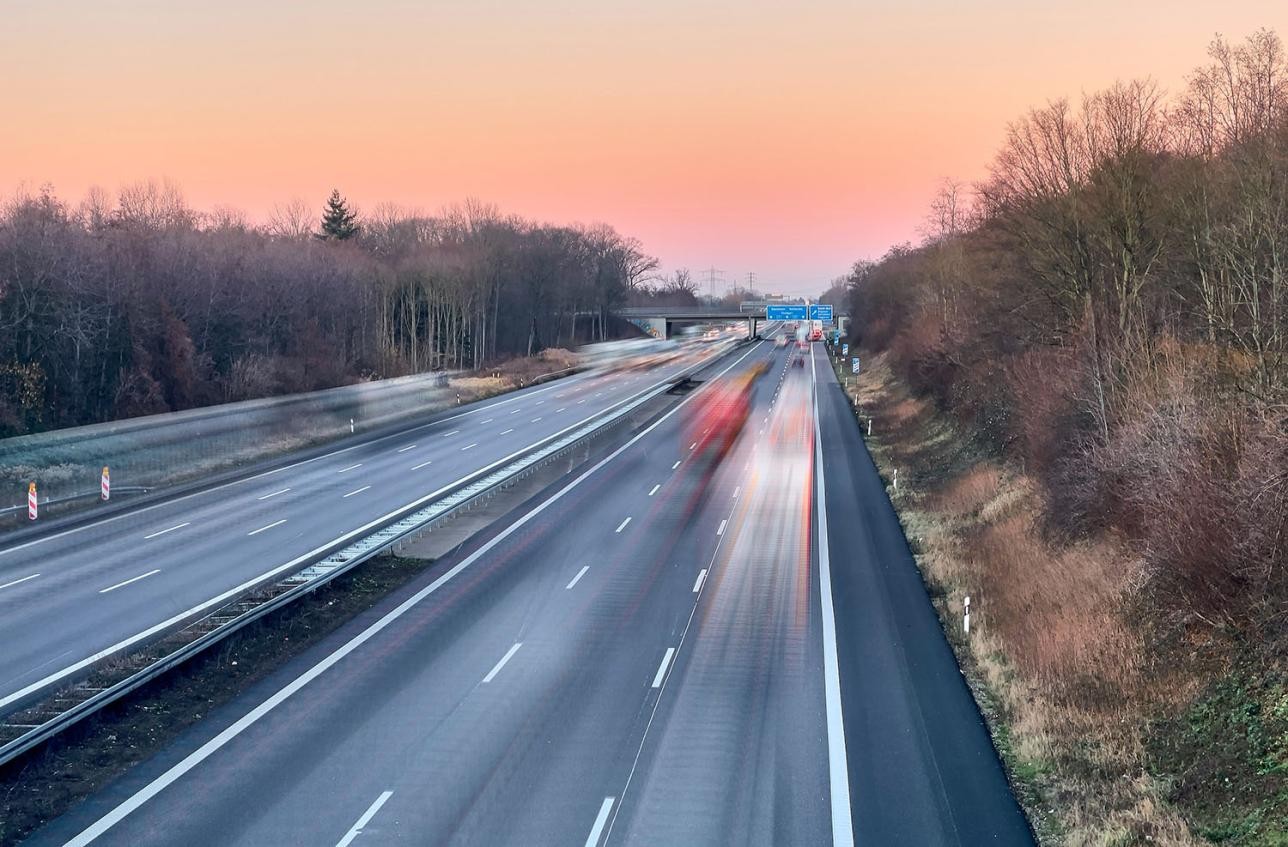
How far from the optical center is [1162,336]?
Result: 78.1 ft

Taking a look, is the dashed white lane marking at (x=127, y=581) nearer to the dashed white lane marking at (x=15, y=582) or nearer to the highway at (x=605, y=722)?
the dashed white lane marking at (x=15, y=582)

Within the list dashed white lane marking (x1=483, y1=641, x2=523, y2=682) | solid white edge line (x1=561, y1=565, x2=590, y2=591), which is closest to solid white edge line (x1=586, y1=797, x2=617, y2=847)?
dashed white lane marking (x1=483, y1=641, x2=523, y2=682)

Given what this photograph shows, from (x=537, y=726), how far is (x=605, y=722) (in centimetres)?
99

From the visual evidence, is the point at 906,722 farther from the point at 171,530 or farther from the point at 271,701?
the point at 171,530

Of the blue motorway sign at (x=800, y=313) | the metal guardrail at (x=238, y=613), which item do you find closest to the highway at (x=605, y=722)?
the metal guardrail at (x=238, y=613)

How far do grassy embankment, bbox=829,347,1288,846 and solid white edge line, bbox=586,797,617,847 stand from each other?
5.01 metres

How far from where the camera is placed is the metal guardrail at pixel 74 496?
92.1 feet

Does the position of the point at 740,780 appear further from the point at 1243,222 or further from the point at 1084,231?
the point at 1084,231

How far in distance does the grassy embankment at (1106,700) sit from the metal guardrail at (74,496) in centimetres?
2432

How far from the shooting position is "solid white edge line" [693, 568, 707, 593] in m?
22.2

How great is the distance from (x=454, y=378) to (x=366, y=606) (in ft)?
200

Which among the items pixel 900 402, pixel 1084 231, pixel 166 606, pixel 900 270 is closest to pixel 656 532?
pixel 166 606

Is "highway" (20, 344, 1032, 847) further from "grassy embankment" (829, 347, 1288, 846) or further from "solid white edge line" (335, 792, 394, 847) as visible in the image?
"grassy embankment" (829, 347, 1288, 846)

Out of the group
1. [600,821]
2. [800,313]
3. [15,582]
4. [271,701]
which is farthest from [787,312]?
[600,821]
